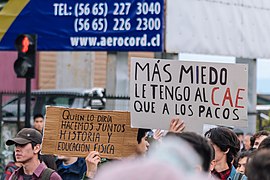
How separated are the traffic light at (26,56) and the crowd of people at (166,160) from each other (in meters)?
3.68

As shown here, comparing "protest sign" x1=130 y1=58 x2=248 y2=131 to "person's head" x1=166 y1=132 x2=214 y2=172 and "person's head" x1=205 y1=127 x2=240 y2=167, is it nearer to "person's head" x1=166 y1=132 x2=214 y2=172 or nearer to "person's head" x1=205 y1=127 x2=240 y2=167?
"person's head" x1=205 y1=127 x2=240 y2=167

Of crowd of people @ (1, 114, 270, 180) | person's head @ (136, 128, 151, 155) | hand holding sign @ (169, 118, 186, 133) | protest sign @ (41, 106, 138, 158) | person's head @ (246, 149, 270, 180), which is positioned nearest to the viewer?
crowd of people @ (1, 114, 270, 180)

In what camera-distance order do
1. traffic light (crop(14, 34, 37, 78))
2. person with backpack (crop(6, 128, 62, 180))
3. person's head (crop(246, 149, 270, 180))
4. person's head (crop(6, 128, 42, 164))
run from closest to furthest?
1. person's head (crop(246, 149, 270, 180))
2. person with backpack (crop(6, 128, 62, 180))
3. person's head (crop(6, 128, 42, 164))
4. traffic light (crop(14, 34, 37, 78))

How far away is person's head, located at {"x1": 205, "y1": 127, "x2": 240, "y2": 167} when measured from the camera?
6727 millimetres

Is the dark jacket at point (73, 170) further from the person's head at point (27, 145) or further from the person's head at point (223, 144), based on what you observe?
the person's head at point (223, 144)

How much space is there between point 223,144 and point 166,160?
4.30 metres

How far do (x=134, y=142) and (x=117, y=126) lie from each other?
11.4 inches

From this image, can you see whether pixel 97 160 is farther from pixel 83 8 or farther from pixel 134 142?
pixel 83 8

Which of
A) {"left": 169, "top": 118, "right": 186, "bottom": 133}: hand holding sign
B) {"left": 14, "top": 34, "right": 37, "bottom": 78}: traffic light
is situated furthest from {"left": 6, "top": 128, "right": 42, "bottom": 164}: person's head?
{"left": 14, "top": 34, "right": 37, "bottom": 78}: traffic light

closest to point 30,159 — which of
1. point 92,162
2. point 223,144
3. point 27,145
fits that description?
point 27,145

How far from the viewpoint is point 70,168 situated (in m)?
8.34

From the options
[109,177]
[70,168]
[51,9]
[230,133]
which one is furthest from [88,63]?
[109,177]

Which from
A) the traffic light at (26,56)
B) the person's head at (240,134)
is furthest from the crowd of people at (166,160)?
the person's head at (240,134)

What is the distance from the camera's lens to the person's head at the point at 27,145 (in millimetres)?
7535
